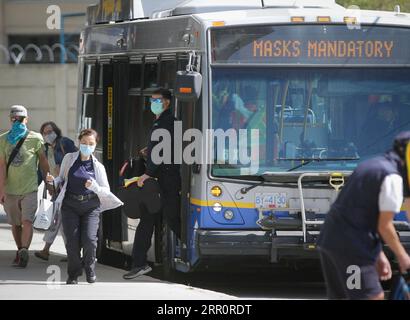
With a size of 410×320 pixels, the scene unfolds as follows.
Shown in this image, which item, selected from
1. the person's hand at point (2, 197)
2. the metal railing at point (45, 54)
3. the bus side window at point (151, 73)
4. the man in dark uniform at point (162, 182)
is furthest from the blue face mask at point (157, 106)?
the metal railing at point (45, 54)

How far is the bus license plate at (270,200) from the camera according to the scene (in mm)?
12164

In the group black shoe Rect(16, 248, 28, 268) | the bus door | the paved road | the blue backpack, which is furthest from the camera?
the bus door

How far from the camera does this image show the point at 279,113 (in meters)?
12.2

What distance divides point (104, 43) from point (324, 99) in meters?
3.66

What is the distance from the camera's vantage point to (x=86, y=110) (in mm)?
15820

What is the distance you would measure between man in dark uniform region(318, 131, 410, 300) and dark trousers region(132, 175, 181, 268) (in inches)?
183

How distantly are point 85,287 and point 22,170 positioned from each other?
229cm

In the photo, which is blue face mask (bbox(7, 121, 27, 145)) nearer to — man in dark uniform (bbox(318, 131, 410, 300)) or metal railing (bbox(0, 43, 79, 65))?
man in dark uniform (bbox(318, 131, 410, 300))

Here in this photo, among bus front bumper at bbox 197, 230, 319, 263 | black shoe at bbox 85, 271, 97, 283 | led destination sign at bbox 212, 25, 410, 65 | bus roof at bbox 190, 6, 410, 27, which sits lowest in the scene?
black shoe at bbox 85, 271, 97, 283

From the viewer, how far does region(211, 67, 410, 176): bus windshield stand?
12.2m

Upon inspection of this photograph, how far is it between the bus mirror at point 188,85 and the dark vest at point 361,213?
160 inches

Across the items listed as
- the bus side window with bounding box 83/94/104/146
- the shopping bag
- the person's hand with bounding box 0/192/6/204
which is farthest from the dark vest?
the bus side window with bounding box 83/94/104/146
